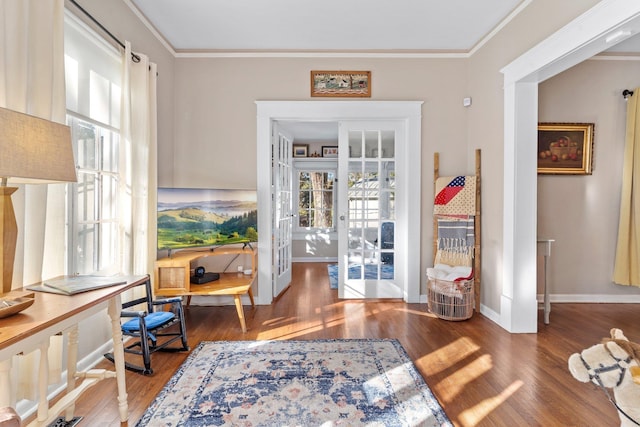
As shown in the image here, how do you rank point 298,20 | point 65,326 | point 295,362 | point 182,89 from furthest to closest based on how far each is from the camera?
point 182,89, point 298,20, point 295,362, point 65,326

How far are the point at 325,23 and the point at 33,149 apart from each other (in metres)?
2.66

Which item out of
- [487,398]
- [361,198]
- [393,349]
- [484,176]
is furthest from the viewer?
[361,198]

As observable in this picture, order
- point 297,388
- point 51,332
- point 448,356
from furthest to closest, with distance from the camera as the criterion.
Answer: point 448,356
point 297,388
point 51,332

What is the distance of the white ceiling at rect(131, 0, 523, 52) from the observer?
2857 millimetres

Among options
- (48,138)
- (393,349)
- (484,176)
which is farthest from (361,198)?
(48,138)

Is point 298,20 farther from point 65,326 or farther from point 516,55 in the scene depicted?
point 65,326

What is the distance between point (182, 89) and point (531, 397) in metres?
4.06

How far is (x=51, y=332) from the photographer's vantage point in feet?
4.19

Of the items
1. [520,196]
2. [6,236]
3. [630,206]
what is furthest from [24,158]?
[630,206]

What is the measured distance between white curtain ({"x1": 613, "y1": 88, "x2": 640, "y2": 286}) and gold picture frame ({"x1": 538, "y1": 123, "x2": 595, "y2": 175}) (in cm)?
35

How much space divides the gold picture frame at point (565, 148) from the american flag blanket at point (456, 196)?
0.94 metres

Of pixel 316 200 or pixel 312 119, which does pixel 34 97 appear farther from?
pixel 316 200

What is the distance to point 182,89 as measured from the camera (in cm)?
367

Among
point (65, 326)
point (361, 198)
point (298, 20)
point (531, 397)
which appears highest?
point (298, 20)
